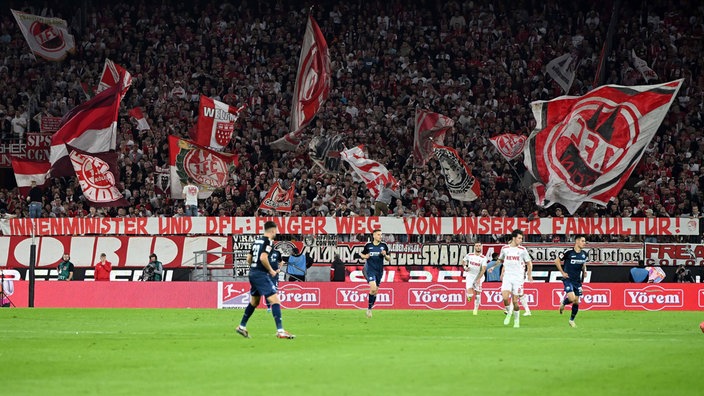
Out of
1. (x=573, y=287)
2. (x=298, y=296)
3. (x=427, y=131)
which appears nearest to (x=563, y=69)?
(x=427, y=131)

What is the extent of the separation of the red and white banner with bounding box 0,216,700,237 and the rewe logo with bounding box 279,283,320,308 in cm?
192

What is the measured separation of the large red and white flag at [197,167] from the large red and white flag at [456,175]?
23.9 feet

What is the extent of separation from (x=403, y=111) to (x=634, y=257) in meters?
12.5


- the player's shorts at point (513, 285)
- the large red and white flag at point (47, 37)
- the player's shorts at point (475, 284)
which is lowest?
the player's shorts at point (475, 284)

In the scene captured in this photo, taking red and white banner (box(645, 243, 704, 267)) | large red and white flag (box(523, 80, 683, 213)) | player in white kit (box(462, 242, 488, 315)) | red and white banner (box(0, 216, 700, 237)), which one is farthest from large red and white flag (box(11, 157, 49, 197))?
red and white banner (box(645, 243, 704, 267))

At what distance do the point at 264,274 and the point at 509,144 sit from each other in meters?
20.1

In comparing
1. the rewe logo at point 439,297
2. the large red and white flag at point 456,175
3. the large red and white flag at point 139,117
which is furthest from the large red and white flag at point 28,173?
the large red and white flag at point 456,175

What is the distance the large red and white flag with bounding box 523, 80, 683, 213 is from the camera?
114ft

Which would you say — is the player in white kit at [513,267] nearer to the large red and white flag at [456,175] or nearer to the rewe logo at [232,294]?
the large red and white flag at [456,175]

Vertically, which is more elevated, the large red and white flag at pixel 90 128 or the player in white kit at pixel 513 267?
the large red and white flag at pixel 90 128

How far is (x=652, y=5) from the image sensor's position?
50.8 metres

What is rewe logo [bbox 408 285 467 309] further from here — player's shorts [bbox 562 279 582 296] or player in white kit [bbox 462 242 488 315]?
player's shorts [bbox 562 279 582 296]

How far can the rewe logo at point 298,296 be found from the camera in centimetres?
3838

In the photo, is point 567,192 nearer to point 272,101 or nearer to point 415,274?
point 415,274
